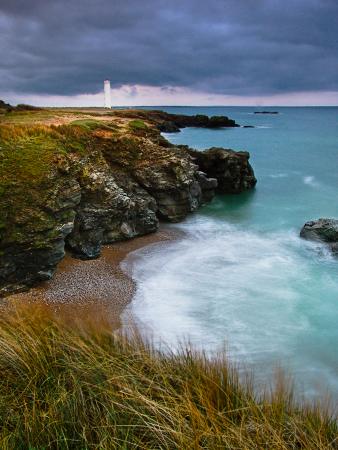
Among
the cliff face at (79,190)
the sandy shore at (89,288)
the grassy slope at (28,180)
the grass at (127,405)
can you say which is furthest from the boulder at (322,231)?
the grass at (127,405)

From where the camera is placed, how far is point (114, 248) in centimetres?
1345

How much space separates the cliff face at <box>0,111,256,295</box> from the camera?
9.77 m

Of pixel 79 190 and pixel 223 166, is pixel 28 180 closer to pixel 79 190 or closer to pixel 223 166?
pixel 79 190

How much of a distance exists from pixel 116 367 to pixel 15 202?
688cm

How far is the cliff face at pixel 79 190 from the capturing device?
9.77 metres

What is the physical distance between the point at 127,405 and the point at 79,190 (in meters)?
8.92

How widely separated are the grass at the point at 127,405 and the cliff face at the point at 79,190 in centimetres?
481

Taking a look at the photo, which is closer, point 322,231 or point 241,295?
point 241,295

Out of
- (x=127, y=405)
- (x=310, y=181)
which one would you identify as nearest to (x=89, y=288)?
(x=127, y=405)

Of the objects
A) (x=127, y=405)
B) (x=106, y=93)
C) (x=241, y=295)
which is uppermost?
(x=106, y=93)

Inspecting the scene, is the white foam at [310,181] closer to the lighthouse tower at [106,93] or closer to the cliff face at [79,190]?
the cliff face at [79,190]

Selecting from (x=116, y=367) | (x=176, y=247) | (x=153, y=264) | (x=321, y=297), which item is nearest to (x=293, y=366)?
(x=321, y=297)

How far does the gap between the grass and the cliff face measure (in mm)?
4809

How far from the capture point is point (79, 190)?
38.4 feet
